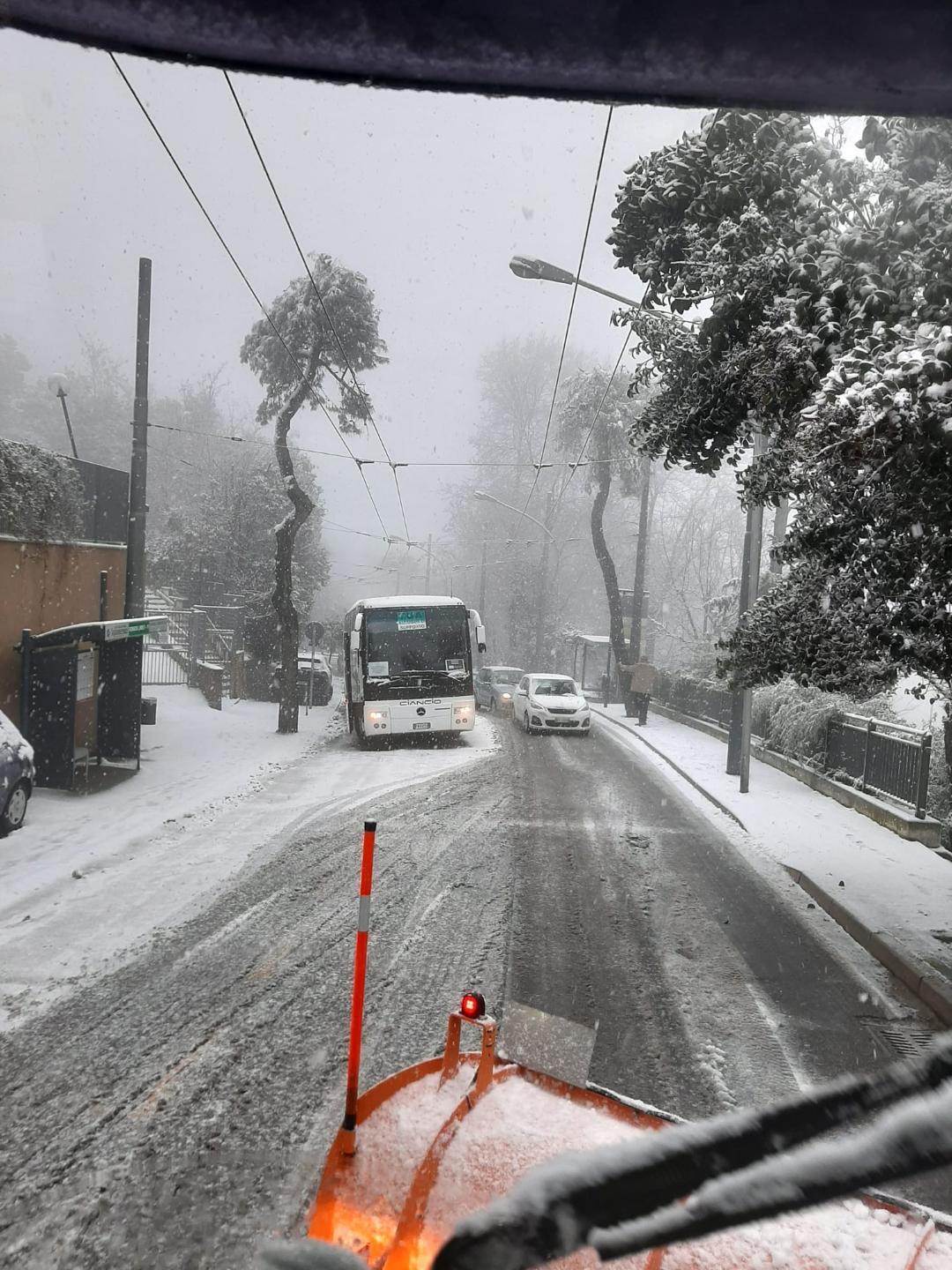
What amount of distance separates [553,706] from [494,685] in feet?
30.1

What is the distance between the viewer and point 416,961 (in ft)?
21.3

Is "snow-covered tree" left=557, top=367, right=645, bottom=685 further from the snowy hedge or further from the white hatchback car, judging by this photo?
the snowy hedge

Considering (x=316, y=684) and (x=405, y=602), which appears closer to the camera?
(x=405, y=602)

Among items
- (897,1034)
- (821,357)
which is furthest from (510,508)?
(897,1034)

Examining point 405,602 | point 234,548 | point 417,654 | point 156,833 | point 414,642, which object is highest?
point 234,548

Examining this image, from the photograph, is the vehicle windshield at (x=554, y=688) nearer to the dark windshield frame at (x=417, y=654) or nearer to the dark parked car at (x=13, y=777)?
the dark windshield frame at (x=417, y=654)

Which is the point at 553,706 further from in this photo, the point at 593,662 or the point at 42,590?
the point at 593,662

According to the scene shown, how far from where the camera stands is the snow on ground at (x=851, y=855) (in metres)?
7.74

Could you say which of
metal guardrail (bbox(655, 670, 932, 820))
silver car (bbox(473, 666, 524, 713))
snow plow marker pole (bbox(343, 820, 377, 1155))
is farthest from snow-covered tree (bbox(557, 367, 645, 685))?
snow plow marker pole (bbox(343, 820, 377, 1155))

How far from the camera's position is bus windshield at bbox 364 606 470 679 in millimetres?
19547

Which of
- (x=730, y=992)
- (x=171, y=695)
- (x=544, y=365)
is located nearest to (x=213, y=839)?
(x=730, y=992)

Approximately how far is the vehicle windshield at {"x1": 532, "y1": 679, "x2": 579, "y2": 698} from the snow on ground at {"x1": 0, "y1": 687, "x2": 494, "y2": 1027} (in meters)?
3.84

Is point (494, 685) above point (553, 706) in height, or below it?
below

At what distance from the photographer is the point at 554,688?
2447 cm
